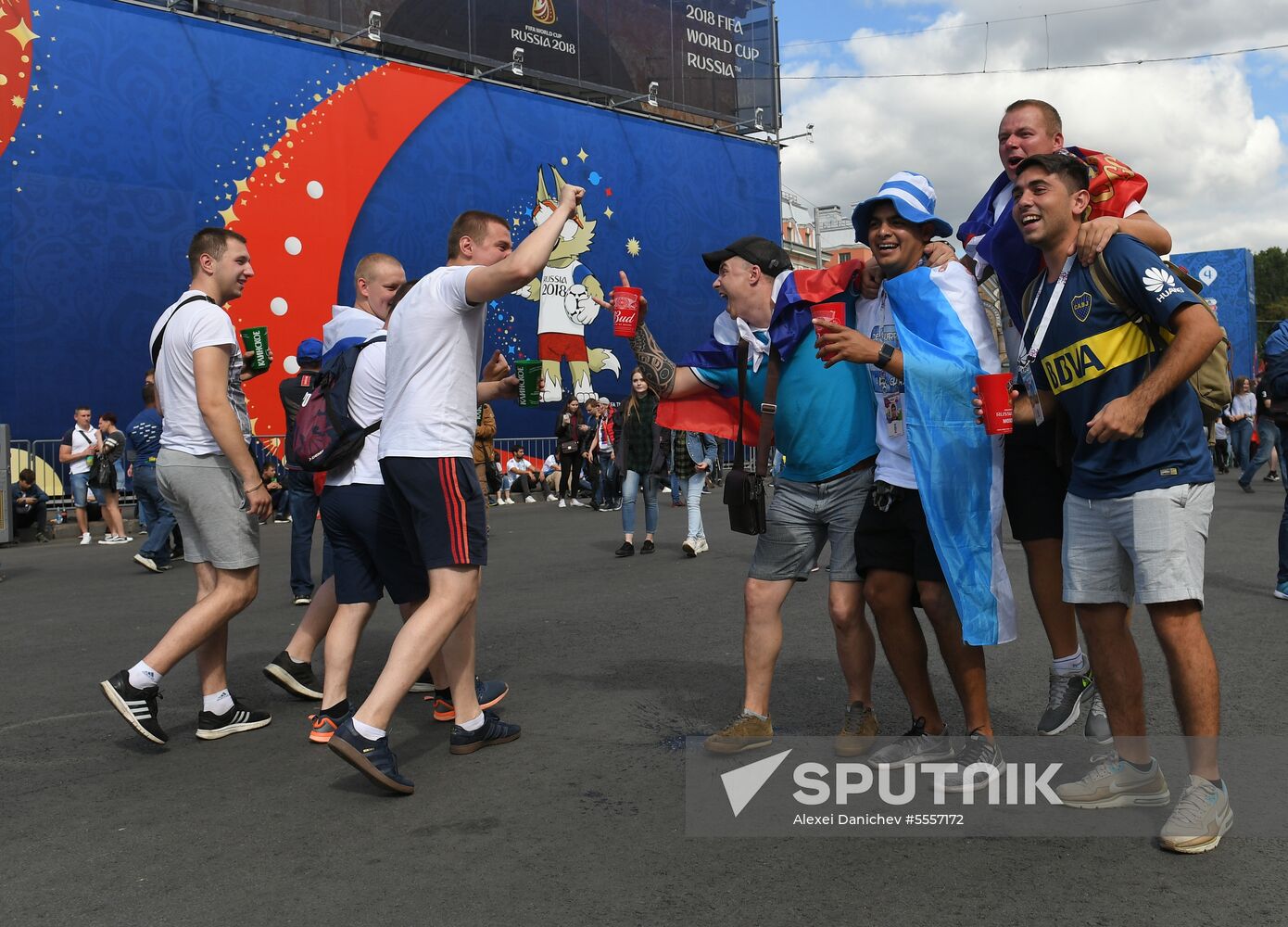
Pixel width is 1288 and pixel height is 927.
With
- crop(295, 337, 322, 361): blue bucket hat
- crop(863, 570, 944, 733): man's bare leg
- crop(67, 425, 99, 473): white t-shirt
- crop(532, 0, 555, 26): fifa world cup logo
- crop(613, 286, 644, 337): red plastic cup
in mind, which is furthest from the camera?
crop(532, 0, 555, 26): fifa world cup logo

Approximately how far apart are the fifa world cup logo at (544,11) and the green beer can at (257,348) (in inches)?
835

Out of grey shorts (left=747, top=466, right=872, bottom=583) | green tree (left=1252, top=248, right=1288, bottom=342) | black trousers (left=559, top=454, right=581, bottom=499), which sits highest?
green tree (left=1252, top=248, right=1288, bottom=342)

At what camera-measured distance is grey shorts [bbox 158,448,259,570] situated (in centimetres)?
475

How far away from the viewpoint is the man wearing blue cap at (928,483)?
3695 mm

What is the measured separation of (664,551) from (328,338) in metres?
6.82

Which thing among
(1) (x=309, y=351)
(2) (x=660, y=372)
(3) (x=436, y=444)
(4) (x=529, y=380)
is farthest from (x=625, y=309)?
(1) (x=309, y=351)

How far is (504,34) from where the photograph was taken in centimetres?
2397

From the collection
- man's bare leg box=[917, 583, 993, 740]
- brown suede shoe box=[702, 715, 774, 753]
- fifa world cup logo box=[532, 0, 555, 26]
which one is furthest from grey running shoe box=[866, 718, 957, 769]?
fifa world cup logo box=[532, 0, 555, 26]

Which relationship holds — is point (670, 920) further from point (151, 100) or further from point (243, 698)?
point (151, 100)

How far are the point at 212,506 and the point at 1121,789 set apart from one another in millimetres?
3581

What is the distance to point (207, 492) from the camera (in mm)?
4777

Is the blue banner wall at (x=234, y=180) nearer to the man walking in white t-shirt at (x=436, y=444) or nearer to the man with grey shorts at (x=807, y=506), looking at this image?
the man walking in white t-shirt at (x=436, y=444)

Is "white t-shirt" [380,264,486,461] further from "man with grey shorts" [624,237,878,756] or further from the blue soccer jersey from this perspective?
the blue soccer jersey

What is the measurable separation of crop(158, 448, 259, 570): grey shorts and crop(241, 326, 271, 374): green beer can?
0.64 meters
